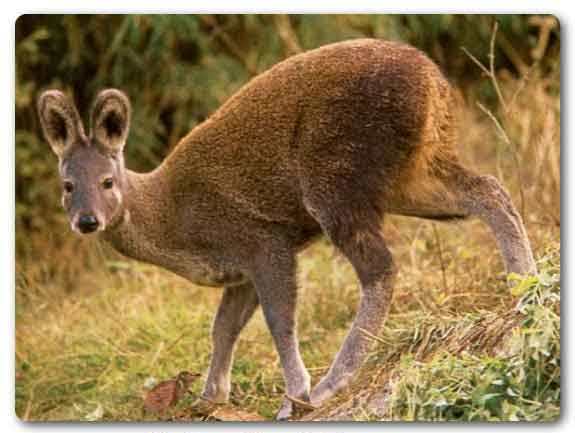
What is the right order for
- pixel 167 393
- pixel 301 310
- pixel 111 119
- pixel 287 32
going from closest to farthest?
pixel 111 119, pixel 167 393, pixel 301 310, pixel 287 32

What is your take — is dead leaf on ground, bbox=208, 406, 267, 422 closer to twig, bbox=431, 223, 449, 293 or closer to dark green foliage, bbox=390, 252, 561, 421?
dark green foliage, bbox=390, 252, 561, 421

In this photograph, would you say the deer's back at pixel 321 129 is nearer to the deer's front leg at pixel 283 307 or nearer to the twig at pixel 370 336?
the deer's front leg at pixel 283 307

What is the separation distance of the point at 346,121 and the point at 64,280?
2.62m

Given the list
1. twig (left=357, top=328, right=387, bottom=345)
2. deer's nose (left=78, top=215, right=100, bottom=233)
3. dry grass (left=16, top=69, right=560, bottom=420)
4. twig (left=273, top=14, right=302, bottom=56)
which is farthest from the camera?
twig (left=273, top=14, right=302, bottom=56)

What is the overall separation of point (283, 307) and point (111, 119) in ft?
2.98

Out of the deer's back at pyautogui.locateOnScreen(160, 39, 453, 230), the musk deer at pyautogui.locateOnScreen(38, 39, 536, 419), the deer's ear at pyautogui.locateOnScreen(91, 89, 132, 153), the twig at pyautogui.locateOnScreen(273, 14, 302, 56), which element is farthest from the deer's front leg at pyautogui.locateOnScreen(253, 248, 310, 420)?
the twig at pyautogui.locateOnScreen(273, 14, 302, 56)

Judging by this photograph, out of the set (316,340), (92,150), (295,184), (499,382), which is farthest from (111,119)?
(499,382)

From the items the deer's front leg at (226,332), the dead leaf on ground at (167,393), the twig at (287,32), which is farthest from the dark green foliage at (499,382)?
the twig at (287,32)

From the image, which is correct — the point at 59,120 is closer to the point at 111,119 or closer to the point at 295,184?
the point at 111,119

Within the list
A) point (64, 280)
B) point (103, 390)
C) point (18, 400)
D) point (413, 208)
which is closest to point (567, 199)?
point (413, 208)

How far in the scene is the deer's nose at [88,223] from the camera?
4668 millimetres

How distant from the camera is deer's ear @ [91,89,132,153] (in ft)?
15.8

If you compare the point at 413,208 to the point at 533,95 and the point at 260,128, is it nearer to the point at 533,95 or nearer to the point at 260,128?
the point at 260,128

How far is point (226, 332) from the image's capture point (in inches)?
202
